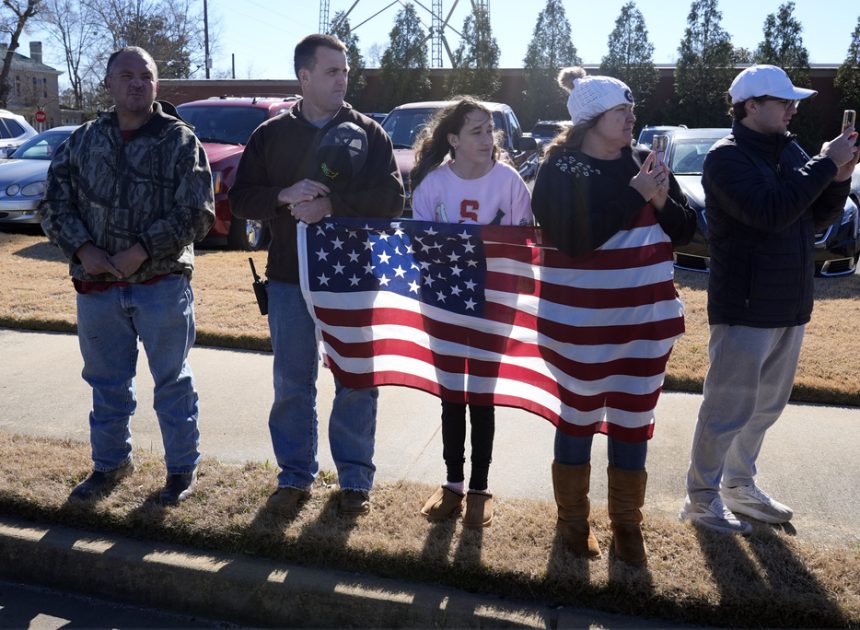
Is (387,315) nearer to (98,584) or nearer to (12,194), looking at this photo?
(98,584)

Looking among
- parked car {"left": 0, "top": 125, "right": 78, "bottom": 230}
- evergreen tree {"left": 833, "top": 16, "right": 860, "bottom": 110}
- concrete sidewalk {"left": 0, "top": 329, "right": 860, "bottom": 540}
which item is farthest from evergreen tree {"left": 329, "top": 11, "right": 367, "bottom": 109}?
concrete sidewalk {"left": 0, "top": 329, "right": 860, "bottom": 540}

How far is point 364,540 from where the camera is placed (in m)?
3.83

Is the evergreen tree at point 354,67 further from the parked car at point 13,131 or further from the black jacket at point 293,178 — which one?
the black jacket at point 293,178

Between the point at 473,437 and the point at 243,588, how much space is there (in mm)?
1206

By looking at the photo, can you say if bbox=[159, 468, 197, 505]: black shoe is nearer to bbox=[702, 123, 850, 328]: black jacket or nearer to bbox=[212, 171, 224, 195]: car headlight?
bbox=[702, 123, 850, 328]: black jacket

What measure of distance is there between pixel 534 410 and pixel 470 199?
1.00 m

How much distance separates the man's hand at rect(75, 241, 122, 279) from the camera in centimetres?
405

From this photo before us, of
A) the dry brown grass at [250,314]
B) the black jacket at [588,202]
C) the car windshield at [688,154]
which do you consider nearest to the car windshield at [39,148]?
the dry brown grass at [250,314]

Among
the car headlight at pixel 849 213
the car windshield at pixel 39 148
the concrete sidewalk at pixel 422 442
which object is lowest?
the concrete sidewalk at pixel 422 442

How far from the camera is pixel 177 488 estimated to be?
4.30 m

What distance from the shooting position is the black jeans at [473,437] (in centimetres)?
409

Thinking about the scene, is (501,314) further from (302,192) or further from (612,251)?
(302,192)

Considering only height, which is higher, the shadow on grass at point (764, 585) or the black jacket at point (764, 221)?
the black jacket at point (764, 221)

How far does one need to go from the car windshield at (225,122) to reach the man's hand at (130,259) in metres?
8.36
